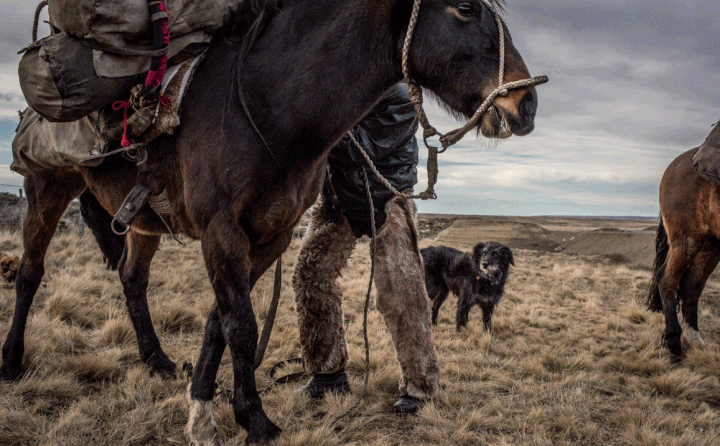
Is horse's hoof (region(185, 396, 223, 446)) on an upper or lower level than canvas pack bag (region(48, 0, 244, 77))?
lower

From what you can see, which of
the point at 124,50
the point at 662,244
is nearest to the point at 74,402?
the point at 124,50

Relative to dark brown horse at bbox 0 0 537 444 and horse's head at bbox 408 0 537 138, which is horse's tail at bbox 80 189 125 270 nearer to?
dark brown horse at bbox 0 0 537 444

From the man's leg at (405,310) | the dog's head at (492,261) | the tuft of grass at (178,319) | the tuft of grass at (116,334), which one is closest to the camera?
the man's leg at (405,310)

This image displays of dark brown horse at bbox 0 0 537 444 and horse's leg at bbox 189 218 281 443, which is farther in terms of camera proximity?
horse's leg at bbox 189 218 281 443

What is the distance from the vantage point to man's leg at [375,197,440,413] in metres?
3.34

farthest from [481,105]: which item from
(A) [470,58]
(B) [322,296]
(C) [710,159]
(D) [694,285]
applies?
(D) [694,285]

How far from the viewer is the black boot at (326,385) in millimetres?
3420

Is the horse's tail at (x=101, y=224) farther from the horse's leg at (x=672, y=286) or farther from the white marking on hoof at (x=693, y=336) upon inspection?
the white marking on hoof at (x=693, y=336)

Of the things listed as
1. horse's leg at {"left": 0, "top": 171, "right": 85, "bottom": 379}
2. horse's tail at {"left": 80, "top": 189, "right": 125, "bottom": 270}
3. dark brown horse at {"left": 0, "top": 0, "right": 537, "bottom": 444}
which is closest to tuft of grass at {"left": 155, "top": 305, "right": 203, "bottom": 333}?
horse's tail at {"left": 80, "top": 189, "right": 125, "bottom": 270}

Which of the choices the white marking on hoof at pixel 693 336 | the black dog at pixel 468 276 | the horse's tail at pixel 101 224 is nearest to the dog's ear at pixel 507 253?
the black dog at pixel 468 276

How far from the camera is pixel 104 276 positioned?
725cm

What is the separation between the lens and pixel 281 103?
2.11 metres

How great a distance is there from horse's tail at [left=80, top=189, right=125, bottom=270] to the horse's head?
3.31 m

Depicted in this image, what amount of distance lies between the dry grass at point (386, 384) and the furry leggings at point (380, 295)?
0.94ft
